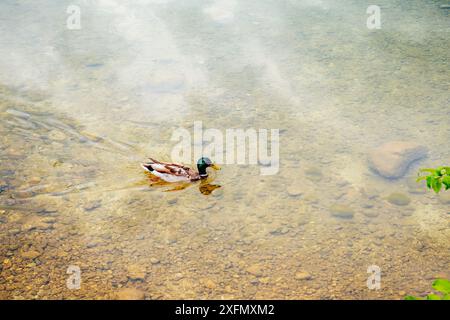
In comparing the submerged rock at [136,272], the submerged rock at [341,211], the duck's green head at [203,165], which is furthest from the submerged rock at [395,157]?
the submerged rock at [136,272]

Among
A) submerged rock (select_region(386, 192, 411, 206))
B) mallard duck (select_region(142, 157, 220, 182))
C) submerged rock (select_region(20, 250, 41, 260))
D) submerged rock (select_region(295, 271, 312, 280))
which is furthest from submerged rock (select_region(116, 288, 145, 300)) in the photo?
submerged rock (select_region(386, 192, 411, 206))

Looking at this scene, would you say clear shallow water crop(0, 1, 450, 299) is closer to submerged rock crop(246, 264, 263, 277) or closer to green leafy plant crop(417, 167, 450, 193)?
submerged rock crop(246, 264, 263, 277)

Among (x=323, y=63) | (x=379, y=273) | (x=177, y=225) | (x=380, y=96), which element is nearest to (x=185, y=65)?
(x=323, y=63)

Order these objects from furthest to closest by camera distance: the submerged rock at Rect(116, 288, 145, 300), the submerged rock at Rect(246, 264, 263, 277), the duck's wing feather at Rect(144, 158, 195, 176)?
the duck's wing feather at Rect(144, 158, 195, 176), the submerged rock at Rect(246, 264, 263, 277), the submerged rock at Rect(116, 288, 145, 300)

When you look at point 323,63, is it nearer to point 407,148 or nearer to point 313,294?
point 407,148

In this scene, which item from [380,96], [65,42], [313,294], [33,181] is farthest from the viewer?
[65,42]

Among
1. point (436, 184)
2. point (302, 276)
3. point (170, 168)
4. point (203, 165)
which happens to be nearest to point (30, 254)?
point (170, 168)
